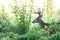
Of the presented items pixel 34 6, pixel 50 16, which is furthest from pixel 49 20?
pixel 34 6

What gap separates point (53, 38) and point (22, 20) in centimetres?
77

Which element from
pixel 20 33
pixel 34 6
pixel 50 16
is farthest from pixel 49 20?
pixel 20 33

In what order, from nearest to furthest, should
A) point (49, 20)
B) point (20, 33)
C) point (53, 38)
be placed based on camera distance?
point (53, 38) < point (20, 33) < point (49, 20)

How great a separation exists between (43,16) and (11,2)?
27.9 inches

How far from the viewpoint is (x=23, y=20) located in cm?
365

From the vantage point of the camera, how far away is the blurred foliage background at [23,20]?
339cm

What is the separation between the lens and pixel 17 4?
3.66 metres

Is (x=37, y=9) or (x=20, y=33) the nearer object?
(x=20, y=33)

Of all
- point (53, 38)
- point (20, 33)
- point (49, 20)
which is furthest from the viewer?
point (49, 20)

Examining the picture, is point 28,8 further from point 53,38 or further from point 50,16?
point 53,38

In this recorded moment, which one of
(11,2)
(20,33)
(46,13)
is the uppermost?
(11,2)

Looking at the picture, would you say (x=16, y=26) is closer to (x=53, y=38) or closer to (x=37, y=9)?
(x=37, y=9)

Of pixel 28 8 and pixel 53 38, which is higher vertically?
pixel 28 8

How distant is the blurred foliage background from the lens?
3390 mm
